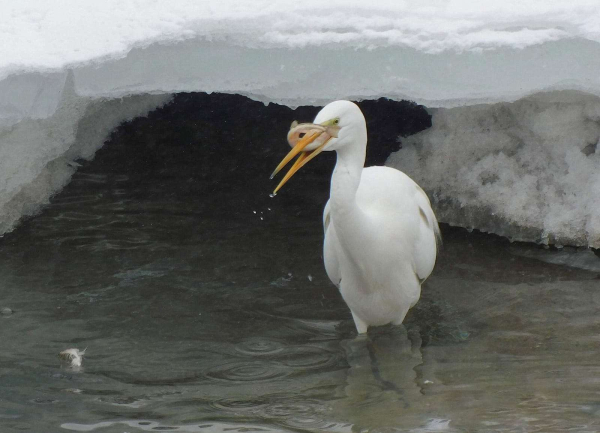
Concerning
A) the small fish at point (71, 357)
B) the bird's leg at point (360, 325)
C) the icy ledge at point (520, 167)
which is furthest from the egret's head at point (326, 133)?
the icy ledge at point (520, 167)

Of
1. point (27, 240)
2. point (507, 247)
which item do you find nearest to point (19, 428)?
point (27, 240)

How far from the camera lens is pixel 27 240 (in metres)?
5.39

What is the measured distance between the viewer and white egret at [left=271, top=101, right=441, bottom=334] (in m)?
3.50

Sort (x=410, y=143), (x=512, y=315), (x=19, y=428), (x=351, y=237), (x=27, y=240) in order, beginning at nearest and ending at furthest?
(x=19, y=428), (x=351, y=237), (x=512, y=315), (x=27, y=240), (x=410, y=143)

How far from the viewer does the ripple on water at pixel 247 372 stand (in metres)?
3.68

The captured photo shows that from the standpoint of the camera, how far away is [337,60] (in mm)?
4488

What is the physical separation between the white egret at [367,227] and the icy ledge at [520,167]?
0.99 meters

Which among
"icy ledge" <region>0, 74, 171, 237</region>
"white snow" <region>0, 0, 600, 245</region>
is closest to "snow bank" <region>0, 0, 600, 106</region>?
"white snow" <region>0, 0, 600, 245</region>

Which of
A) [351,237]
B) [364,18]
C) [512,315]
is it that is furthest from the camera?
[364,18]

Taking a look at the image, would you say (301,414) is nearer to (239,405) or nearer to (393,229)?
(239,405)

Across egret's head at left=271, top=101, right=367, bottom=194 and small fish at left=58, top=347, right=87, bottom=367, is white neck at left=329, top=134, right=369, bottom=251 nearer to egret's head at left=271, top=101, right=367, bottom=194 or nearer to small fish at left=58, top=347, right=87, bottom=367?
egret's head at left=271, top=101, right=367, bottom=194

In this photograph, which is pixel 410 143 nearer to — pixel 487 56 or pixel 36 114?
pixel 487 56

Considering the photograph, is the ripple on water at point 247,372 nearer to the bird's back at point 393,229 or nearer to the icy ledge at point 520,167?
the bird's back at point 393,229

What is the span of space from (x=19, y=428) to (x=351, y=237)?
1.64m
